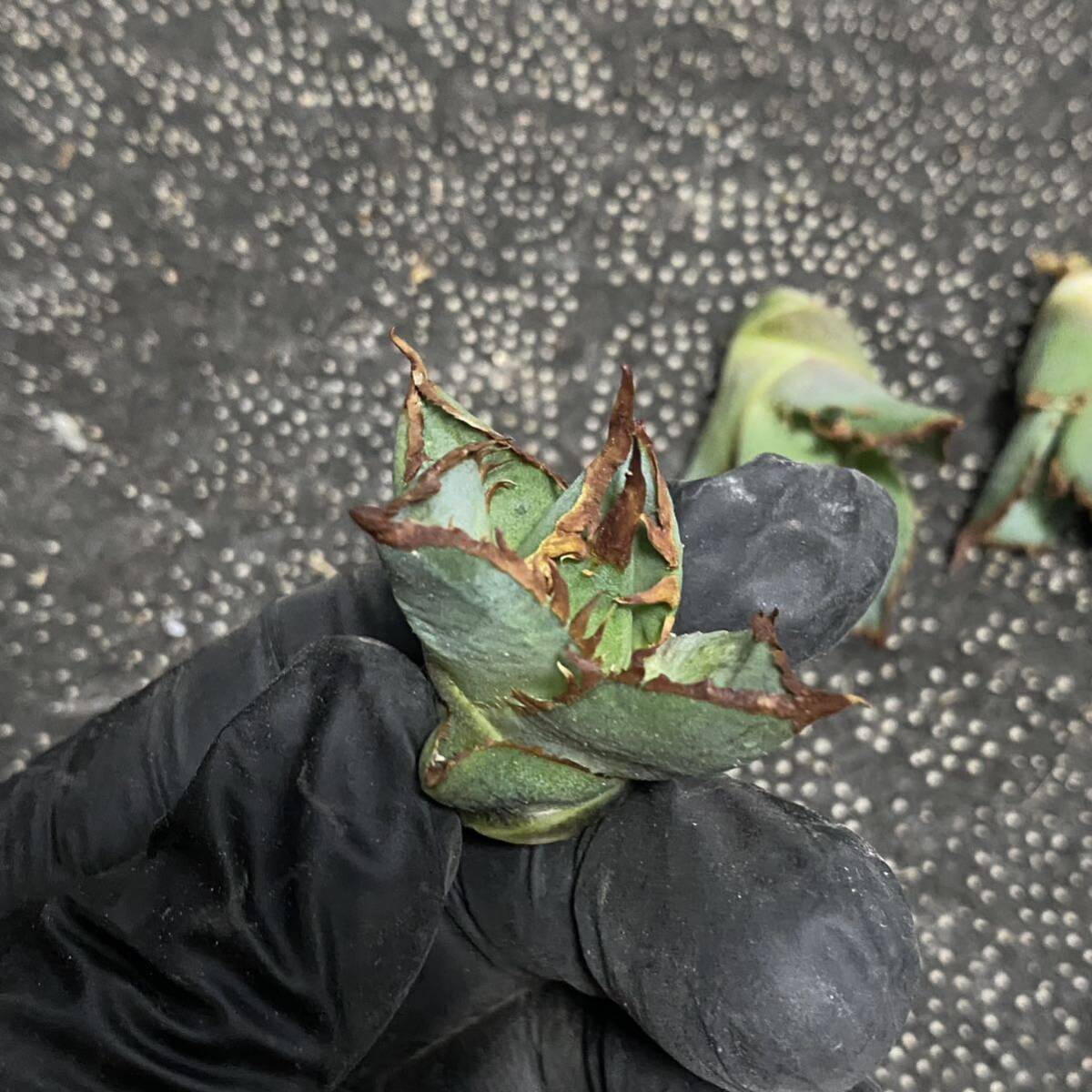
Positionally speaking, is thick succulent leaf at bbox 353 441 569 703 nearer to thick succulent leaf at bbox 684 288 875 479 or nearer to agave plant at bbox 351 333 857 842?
agave plant at bbox 351 333 857 842

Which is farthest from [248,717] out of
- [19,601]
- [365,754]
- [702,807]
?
[19,601]

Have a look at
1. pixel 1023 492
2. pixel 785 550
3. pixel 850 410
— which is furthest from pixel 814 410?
pixel 785 550

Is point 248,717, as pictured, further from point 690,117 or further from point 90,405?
point 690,117

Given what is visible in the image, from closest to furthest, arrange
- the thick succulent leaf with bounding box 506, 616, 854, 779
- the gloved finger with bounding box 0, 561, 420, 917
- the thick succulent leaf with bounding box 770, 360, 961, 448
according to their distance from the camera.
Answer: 1. the thick succulent leaf with bounding box 506, 616, 854, 779
2. the gloved finger with bounding box 0, 561, 420, 917
3. the thick succulent leaf with bounding box 770, 360, 961, 448

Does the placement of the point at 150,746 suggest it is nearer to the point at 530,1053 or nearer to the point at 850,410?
the point at 530,1053

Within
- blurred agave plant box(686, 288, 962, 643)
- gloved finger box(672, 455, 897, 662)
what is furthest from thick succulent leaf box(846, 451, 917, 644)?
gloved finger box(672, 455, 897, 662)

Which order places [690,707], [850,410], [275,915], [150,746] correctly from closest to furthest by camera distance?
[690,707] < [275,915] < [150,746] < [850,410]
